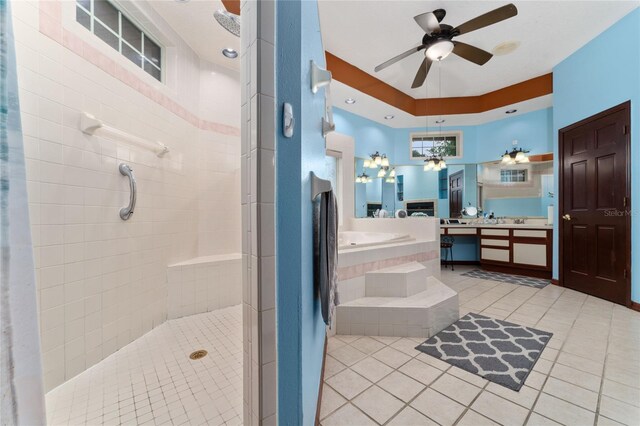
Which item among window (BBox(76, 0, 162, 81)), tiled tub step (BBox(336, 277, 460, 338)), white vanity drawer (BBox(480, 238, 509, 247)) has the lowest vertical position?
tiled tub step (BBox(336, 277, 460, 338))

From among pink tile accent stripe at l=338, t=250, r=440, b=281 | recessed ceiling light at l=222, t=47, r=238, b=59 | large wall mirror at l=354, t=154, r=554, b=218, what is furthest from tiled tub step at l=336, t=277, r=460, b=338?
recessed ceiling light at l=222, t=47, r=238, b=59

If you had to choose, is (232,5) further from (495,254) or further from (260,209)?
(495,254)

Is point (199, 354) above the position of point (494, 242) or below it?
below

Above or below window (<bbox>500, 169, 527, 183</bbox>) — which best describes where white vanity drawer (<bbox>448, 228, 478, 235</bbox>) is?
below

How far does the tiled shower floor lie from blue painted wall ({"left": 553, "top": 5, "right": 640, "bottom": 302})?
151 inches

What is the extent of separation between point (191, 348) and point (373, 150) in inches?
147

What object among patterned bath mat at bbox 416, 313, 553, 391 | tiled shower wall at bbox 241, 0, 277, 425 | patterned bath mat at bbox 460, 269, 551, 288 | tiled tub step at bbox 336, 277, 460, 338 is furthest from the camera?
patterned bath mat at bbox 460, 269, 551, 288

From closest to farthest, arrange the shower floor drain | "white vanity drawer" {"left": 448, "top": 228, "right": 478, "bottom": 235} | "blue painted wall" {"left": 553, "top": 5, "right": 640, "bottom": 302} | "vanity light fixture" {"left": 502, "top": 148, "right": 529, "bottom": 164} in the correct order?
1. the shower floor drain
2. "blue painted wall" {"left": 553, "top": 5, "right": 640, "bottom": 302}
3. "vanity light fixture" {"left": 502, "top": 148, "right": 529, "bottom": 164}
4. "white vanity drawer" {"left": 448, "top": 228, "right": 478, "bottom": 235}

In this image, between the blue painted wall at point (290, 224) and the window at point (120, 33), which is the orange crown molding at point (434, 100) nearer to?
the window at point (120, 33)

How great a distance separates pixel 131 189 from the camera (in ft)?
5.97

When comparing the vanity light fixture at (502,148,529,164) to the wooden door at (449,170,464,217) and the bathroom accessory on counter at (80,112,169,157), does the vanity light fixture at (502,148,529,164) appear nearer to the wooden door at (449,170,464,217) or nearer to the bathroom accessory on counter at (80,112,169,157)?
the wooden door at (449,170,464,217)

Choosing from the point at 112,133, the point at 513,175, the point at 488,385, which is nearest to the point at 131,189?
the point at 112,133

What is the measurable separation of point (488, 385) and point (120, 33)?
11.8ft

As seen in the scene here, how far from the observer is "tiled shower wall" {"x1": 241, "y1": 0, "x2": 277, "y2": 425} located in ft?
2.16
